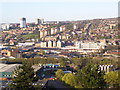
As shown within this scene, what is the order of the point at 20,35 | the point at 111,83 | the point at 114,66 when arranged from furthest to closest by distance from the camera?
the point at 20,35
the point at 114,66
the point at 111,83

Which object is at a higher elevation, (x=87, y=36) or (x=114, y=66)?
(x=87, y=36)

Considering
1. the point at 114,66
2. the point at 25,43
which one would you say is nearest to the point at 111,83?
the point at 114,66

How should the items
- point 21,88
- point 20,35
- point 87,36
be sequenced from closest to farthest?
1. point 21,88
2. point 87,36
3. point 20,35

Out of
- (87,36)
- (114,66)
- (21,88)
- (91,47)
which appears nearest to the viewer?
(21,88)

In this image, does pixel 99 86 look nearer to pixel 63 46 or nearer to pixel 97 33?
pixel 63 46

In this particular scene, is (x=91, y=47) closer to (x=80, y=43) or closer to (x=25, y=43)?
(x=80, y=43)

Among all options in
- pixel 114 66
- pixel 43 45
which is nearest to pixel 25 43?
pixel 43 45

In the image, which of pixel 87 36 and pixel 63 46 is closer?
pixel 63 46

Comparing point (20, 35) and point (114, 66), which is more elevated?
point (20, 35)

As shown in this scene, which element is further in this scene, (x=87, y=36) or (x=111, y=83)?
(x=87, y=36)
